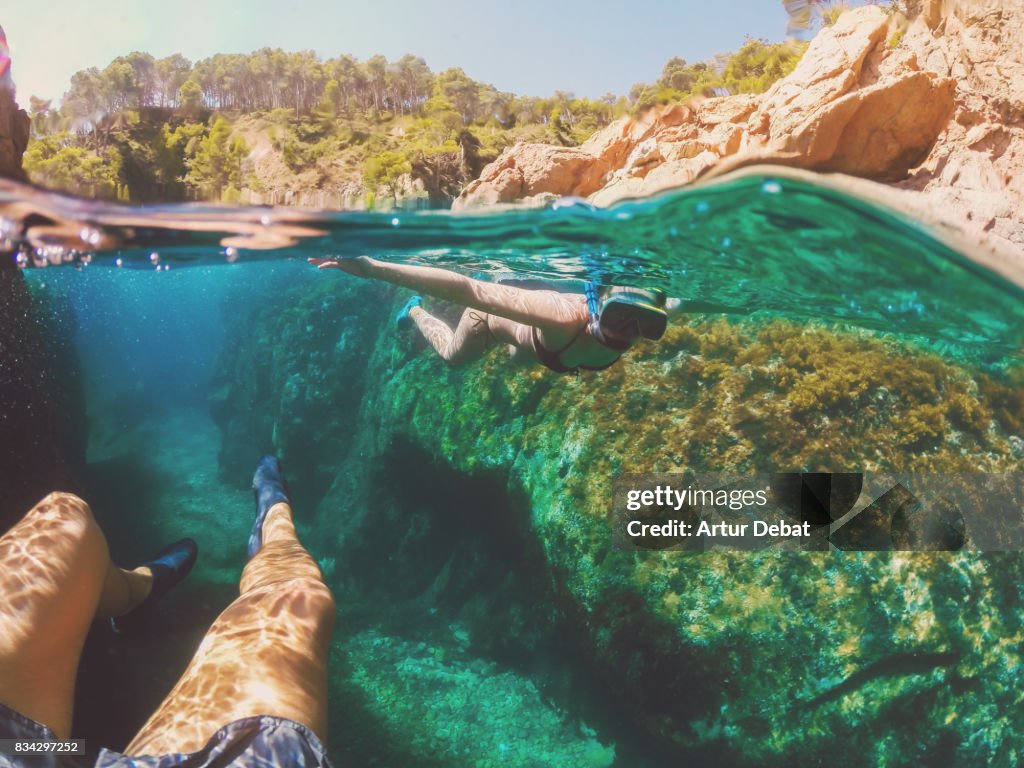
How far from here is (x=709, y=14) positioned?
20.0 ft

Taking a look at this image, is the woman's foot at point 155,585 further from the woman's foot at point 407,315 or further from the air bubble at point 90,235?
the woman's foot at point 407,315

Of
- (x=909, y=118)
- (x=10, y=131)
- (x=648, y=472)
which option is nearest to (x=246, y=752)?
(x=648, y=472)

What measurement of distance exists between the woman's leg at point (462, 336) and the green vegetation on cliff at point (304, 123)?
60.9 inches

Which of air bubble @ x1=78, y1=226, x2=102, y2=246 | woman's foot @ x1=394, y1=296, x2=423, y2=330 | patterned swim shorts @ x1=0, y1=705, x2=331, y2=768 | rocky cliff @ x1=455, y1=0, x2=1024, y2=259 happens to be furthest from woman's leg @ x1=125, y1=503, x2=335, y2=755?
woman's foot @ x1=394, y1=296, x2=423, y2=330

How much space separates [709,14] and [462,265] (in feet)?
17.1

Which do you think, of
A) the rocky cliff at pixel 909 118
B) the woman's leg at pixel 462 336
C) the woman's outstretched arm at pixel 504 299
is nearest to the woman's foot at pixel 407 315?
the woman's leg at pixel 462 336

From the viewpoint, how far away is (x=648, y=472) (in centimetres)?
752

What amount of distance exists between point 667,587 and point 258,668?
511 centimetres

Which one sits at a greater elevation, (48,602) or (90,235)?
(90,235)

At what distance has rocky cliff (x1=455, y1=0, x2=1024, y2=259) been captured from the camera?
205 inches

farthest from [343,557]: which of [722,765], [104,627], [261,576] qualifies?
[722,765]

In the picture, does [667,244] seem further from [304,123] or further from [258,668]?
[258,668]

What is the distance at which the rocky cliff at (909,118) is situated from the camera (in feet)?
17.1

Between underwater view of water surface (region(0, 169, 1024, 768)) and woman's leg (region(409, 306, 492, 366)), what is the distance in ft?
4.15
